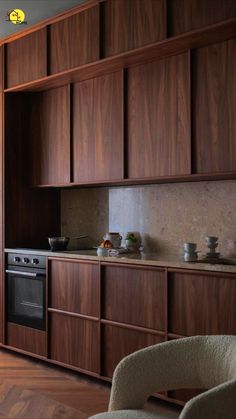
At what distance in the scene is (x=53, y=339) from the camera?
4418 mm

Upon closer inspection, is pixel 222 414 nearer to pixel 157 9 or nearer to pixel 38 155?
pixel 157 9

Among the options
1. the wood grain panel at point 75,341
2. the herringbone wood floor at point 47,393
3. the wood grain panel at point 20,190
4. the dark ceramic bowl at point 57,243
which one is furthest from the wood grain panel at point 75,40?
the herringbone wood floor at point 47,393

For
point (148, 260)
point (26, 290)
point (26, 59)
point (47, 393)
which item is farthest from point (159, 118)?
point (47, 393)

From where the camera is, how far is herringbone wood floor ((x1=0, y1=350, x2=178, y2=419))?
11.1 feet

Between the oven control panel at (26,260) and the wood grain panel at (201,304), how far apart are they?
139 cm

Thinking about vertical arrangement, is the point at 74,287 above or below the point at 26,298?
above

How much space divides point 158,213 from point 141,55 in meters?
1.22

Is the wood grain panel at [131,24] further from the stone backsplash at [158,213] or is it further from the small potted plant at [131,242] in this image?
the small potted plant at [131,242]

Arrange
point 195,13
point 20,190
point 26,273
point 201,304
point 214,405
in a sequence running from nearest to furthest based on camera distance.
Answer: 1. point 214,405
2. point 201,304
3. point 195,13
4. point 26,273
5. point 20,190

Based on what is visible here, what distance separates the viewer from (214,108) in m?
3.48

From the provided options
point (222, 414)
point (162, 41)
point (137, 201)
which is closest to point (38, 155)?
point (137, 201)

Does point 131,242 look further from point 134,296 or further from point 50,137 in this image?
point 50,137

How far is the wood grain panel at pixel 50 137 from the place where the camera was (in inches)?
182

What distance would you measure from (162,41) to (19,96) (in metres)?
1.84
